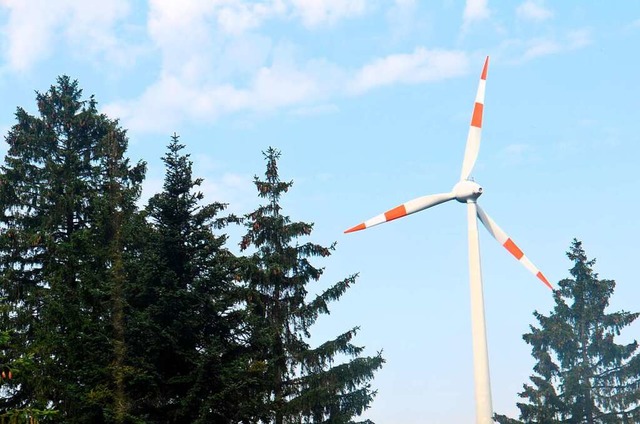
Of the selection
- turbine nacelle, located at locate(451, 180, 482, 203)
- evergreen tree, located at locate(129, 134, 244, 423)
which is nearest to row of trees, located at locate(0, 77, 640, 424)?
evergreen tree, located at locate(129, 134, 244, 423)

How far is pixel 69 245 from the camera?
34.7 m

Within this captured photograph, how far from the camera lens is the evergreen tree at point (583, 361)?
174 feet

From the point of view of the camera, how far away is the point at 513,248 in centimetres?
3675

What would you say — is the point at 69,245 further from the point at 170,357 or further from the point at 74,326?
the point at 170,357

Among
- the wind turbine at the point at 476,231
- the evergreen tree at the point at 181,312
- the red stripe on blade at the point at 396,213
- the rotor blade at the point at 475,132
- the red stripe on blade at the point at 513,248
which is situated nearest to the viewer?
the evergreen tree at the point at 181,312

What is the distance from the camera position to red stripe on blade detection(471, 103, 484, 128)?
127 ft

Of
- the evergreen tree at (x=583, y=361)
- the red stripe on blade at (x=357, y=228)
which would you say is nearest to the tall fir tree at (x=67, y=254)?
the red stripe on blade at (x=357, y=228)

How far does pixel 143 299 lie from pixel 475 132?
1707 centimetres

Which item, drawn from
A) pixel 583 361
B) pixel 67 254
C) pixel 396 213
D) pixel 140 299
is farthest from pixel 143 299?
pixel 583 361

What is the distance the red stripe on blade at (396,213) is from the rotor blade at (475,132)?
3.17m

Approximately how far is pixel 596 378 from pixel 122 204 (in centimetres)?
3350

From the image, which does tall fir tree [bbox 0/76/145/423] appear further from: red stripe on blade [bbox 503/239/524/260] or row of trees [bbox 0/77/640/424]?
red stripe on blade [bbox 503/239/524/260]

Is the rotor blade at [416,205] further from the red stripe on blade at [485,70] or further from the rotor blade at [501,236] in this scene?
the red stripe on blade at [485,70]

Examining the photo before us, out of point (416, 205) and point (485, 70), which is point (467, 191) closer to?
point (416, 205)
